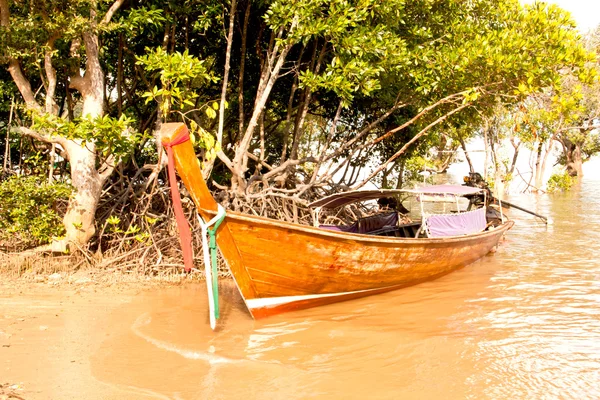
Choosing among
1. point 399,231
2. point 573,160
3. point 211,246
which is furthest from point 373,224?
point 573,160

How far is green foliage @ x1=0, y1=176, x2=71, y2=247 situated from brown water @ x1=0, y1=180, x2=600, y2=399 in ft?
5.09

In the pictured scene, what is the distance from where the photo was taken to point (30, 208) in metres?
6.79

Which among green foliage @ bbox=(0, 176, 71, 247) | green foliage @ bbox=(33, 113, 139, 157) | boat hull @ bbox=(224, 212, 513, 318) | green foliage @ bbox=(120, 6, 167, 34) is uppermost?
green foliage @ bbox=(120, 6, 167, 34)

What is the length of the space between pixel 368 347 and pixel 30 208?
4536 mm

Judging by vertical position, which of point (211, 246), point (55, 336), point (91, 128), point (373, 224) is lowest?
point (55, 336)

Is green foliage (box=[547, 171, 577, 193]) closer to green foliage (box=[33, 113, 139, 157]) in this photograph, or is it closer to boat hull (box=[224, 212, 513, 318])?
boat hull (box=[224, 212, 513, 318])

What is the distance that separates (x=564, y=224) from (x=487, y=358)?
9.61 meters

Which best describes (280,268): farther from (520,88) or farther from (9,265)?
(520,88)

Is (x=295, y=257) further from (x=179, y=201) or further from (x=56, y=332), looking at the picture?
(x=56, y=332)

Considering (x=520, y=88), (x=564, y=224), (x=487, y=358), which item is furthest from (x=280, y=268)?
(x=564, y=224)

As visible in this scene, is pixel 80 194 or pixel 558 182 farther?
pixel 558 182

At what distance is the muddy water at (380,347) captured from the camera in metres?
4.32

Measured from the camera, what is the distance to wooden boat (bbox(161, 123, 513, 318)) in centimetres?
512

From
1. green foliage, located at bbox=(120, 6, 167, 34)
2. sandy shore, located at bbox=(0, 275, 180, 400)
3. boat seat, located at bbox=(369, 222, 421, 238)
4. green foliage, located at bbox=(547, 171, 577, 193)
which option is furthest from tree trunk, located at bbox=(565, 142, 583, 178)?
sandy shore, located at bbox=(0, 275, 180, 400)
